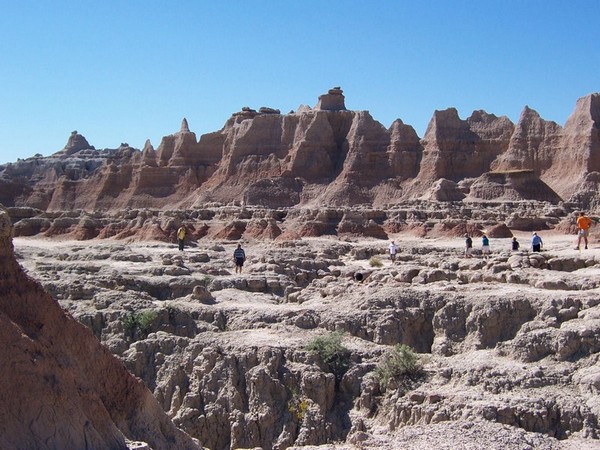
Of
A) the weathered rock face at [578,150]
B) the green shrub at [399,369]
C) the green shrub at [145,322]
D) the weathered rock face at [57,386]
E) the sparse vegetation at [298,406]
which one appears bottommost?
the sparse vegetation at [298,406]

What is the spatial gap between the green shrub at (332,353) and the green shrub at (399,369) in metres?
0.85

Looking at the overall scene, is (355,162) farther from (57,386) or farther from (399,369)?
(57,386)

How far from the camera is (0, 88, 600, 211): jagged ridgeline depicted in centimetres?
5897

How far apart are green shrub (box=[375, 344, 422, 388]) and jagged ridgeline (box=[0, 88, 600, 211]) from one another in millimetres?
40695

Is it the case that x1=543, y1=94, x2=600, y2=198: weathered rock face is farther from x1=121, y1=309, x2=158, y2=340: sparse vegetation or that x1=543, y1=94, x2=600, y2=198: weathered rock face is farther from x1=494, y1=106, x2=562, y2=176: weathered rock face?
x1=121, y1=309, x2=158, y2=340: sparse vegetation

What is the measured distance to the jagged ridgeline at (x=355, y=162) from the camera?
5897 cm

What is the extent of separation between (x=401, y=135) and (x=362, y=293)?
1773 inches

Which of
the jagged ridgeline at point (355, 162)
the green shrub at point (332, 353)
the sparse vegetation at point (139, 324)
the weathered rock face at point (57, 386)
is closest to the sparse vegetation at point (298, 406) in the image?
the green shrub at point (332, 353)

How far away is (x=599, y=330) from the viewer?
54.1ft

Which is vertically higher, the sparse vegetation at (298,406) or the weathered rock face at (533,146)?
the weathered rock face at (533,146)

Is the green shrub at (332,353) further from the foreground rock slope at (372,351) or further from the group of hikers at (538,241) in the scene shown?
the group of hikers at (538,241)

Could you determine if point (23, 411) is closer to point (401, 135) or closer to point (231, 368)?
point (231, 368)

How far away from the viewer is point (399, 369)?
16.6m

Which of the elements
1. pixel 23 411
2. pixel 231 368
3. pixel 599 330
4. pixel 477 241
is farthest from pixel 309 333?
pixel 477 241
